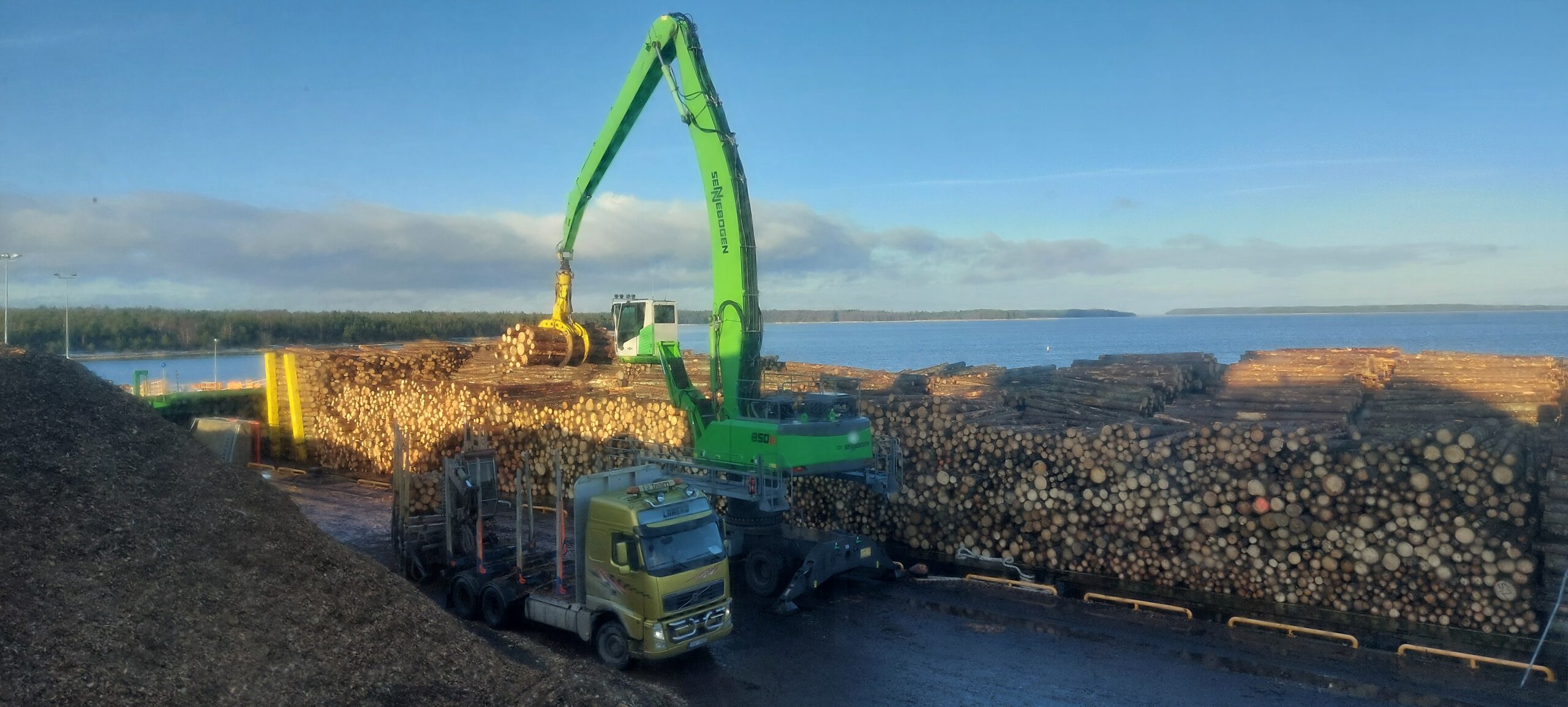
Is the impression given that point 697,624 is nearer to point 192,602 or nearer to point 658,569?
point 658,569

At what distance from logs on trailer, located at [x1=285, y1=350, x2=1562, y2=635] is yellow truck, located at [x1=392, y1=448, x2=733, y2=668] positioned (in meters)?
4.79

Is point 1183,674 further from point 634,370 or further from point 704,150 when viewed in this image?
point 634,370

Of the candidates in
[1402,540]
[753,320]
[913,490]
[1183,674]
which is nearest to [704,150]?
[753,320]

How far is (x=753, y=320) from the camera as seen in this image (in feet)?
47.3

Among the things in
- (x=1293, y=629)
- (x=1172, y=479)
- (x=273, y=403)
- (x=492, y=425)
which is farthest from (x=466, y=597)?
(x=273, y=403)

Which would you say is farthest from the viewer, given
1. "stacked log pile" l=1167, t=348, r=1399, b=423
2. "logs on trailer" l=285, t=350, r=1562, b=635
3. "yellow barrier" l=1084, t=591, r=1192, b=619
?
"stacked log pile" l=1167, t=348, r=1399, b=423

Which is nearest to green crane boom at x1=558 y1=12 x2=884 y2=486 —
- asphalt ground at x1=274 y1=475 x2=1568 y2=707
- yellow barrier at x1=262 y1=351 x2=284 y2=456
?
asphalt ground at x1=274 y1=475 x2=1568 y2=707

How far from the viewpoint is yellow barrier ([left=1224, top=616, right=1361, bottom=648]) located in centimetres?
1159

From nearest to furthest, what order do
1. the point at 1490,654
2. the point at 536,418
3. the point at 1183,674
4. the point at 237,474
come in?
1. the point at 237,474
2. the point at 1183,674
3. the point at 1490,654
4. the point at 536,418

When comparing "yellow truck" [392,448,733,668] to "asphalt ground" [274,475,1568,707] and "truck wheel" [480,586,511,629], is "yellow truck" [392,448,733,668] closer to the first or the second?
"truck wheel" [480,586,511,629]

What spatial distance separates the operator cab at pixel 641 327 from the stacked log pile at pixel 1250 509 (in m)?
5.38

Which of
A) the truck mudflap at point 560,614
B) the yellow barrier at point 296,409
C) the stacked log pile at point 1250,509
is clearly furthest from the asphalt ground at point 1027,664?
the yellow barrier at point 296,409

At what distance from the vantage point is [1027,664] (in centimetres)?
1090

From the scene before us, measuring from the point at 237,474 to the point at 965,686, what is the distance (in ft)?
28.4
